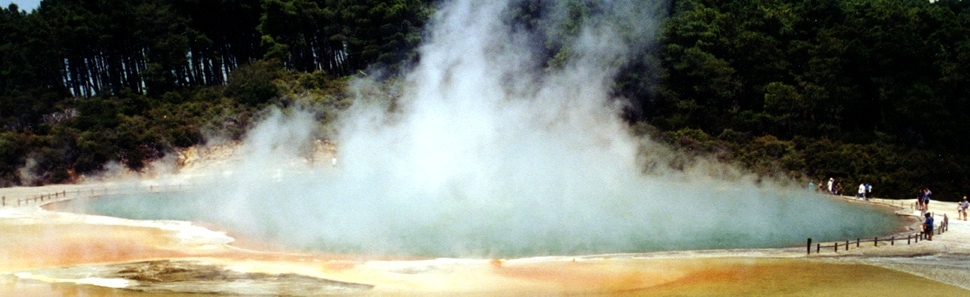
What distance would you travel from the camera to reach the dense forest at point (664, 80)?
45.2m

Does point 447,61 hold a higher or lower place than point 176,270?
higher

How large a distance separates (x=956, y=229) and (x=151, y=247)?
23347 mm

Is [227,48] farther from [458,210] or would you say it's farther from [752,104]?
[458,210]

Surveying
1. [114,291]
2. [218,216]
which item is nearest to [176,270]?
[114,291]

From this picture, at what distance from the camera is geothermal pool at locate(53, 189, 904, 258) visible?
965 inches

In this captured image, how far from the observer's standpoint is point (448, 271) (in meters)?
21.2

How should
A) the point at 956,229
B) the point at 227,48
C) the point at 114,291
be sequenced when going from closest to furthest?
the point at 114,291 → the point at 956,229 → the point at 227,48

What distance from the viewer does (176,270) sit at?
21.1m

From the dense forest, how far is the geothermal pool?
12107 millimetres

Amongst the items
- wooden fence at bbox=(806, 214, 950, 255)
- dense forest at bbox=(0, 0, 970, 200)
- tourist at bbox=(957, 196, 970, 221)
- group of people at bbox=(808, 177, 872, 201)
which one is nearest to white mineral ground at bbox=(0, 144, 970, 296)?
wooden fence at bbox=(806, 214, 950, 255)

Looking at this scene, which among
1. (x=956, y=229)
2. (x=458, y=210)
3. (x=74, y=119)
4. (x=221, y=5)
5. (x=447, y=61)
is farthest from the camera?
(x=221, y=5)

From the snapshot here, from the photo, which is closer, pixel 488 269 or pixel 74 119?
pixel 488 269

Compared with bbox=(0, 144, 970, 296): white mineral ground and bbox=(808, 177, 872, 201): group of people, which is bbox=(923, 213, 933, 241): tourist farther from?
bbox=(808, 177, 872, 201): group of people

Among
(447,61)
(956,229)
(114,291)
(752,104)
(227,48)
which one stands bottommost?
(956,229)
